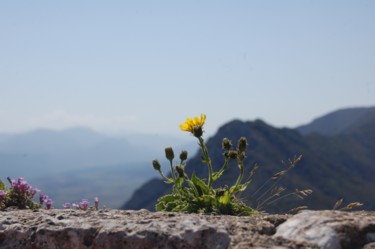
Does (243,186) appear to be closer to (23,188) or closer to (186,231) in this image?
(186,231)

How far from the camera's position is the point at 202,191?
6211 mm

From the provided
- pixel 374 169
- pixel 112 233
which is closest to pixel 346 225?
pixel 112 233

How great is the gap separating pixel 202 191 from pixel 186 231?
2.01 meters

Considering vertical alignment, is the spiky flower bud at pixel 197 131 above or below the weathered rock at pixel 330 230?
above

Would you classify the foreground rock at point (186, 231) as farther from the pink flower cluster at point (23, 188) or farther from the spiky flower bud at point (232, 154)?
the pink flower cluster at point (23, 188)

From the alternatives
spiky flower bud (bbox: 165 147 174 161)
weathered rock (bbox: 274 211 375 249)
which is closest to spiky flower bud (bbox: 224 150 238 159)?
spiky flower bud (bbox: 165 147 174 161)

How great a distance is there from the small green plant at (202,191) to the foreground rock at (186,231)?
88 cm

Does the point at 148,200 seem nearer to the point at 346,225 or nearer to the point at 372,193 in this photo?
the point at 372,193

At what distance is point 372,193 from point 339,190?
10.1 meters

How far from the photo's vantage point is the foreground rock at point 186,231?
401 centimetres

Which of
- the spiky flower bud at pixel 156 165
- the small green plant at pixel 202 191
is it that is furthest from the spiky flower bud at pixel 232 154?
the spiky flower bud at pixel 156 165

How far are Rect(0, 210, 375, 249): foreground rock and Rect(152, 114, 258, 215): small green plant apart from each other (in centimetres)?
88

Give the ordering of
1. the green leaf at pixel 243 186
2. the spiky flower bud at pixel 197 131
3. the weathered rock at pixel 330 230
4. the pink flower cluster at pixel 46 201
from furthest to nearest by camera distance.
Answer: the pink flower cluster at pixel 46 201 < the spiky flower bud at pixel 197 131 < the green leaf at pixel 243 186 < the weathered rock at pixel 330 230

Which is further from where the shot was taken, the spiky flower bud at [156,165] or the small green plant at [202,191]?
the spiky flower bud at [156,165]
